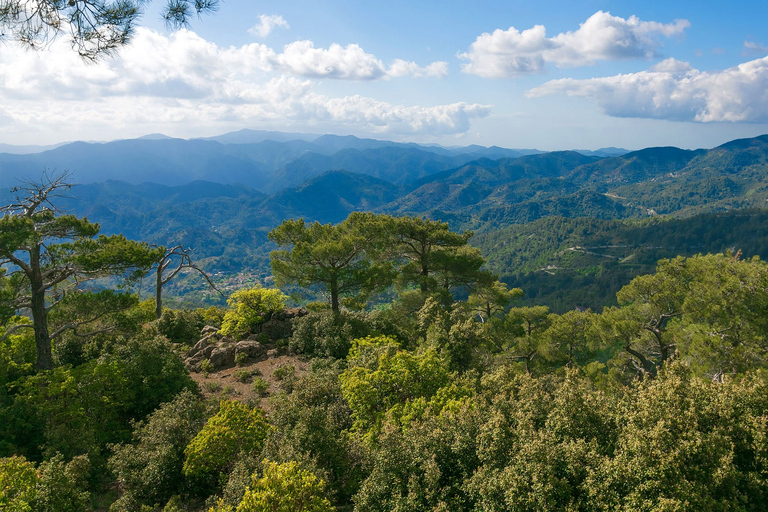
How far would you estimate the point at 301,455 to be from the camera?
9078 millimetres

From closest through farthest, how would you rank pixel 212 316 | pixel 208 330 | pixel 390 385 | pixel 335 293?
1. pixel 390 385
2. pixel 335 293
3. pixel 208 330
4. pixel 212 316

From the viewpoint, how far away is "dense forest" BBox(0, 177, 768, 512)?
7285mm

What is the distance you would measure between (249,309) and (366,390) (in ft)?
45.2

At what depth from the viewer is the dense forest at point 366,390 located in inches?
287

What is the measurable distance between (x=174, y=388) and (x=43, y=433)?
4.02 metres

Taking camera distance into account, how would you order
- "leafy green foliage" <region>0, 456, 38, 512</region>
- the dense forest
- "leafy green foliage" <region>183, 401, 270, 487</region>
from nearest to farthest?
the dense forest
"leafy green foliage" <region>0, 456, 38, 512</region>
"leafy green foliage" <region>183, 401, 270, 487</region>

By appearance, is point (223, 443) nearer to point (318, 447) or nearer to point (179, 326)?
point (318, 447)

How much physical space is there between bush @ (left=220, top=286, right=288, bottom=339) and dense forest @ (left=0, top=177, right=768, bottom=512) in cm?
15

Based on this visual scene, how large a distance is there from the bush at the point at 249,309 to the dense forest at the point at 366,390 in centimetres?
Answer: 15

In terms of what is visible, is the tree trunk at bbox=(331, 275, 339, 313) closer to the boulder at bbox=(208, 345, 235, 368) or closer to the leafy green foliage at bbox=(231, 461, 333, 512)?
the boulder at bbox=(208, 345, 235, 368)

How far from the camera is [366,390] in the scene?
480 inches

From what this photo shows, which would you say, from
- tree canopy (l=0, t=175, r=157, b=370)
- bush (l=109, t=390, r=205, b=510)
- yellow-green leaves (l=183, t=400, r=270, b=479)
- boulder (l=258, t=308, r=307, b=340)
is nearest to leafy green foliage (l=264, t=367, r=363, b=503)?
yellow-green leaves (l=183, t=400, r=270, b=479)

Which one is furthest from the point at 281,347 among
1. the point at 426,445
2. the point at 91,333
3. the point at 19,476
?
the point at 426,445

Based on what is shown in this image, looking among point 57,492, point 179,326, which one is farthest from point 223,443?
point 179,326
